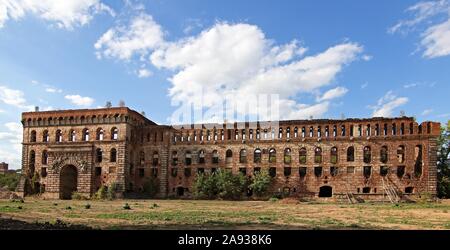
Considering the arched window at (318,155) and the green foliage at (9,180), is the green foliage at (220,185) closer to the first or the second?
the arched window at (318,155)

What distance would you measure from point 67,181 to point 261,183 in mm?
24520

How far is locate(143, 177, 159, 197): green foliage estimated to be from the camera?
1879 inches

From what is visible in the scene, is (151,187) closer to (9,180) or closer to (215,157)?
(215,157)

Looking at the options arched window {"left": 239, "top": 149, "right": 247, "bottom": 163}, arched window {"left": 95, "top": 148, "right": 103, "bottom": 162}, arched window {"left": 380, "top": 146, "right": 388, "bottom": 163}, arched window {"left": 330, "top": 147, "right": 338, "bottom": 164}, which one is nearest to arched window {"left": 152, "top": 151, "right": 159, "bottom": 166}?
arched window {"left": 95, "top": 148, "right": 103, "bottom": 162}

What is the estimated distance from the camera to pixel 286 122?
46.0 m

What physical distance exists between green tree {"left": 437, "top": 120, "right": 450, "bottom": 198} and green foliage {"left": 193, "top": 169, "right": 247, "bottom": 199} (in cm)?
2134

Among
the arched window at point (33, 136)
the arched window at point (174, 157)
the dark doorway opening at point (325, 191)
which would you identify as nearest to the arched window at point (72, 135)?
the arched window at point (33, 136)

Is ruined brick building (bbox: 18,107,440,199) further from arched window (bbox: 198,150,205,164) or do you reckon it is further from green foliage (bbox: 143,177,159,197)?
green foliage (bbox: 143,177,159,197)

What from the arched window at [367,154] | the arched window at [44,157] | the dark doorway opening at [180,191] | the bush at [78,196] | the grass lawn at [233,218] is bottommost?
the bush at [78,196]

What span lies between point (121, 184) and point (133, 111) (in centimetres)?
932

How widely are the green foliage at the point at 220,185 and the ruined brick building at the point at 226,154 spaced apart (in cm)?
194

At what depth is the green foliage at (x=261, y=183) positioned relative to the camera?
144 ft
